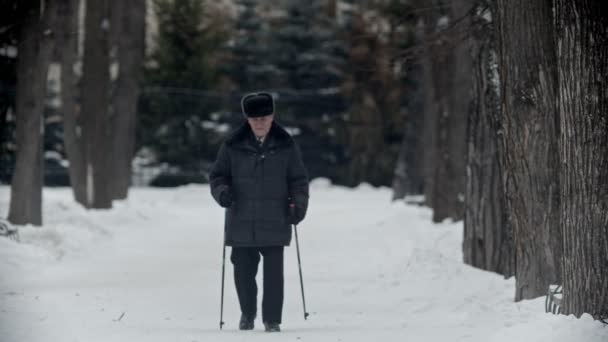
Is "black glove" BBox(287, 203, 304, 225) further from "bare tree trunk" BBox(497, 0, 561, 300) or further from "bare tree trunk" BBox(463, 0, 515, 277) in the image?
"bare tree trunk" BBox(463, 0, 515, 277)

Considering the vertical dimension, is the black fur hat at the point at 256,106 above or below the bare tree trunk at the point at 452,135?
above

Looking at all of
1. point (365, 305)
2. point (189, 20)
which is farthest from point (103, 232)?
point (189, 20)

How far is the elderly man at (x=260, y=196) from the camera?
888cm

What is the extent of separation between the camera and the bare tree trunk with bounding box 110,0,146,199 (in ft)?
87.7

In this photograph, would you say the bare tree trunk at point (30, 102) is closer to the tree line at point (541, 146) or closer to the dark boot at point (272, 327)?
the tree line at point (541, 146)

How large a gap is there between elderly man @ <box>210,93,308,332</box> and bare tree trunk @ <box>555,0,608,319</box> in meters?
2.27

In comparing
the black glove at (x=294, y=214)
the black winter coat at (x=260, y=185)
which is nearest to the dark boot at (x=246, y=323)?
the black winter coat at (x=260, y=185)

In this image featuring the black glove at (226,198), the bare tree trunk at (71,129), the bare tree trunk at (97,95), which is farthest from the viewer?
the bare tree trunk at (71,129)

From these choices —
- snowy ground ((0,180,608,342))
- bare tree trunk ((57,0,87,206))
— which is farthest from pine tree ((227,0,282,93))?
snowy ground ((0,180,608,342))

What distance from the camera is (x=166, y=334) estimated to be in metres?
8.68

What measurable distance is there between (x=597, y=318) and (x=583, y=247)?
0.50 metres

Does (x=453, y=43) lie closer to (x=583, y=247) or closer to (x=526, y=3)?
(x=526, y=3)

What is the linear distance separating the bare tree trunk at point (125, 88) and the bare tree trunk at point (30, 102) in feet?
29.5

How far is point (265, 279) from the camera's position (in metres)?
9.04
